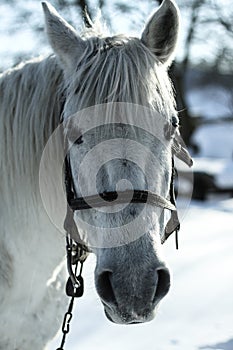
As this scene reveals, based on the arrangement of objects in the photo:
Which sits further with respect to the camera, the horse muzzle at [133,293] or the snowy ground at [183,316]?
the snowy ground at [183,316]

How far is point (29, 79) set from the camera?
201 centimetres

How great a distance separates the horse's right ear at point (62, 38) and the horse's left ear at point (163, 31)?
248 millimetres

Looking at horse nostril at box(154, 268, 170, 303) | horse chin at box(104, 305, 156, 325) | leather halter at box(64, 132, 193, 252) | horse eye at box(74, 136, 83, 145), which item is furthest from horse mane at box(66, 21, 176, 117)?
horse chin at box(104, 305, 156, 325)

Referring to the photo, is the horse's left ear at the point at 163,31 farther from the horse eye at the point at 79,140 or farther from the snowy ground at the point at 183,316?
the snowy ground at the point at 183,316

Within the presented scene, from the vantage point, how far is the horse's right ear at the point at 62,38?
1.79 meters

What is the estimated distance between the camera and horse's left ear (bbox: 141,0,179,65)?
5.79 ft

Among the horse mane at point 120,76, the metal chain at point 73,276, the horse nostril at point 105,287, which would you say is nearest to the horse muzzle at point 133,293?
the horse nostril at point 105,287

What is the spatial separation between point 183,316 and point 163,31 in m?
2.36

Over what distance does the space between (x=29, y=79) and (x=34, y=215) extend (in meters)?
0.55

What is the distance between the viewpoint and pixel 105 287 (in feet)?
4.84

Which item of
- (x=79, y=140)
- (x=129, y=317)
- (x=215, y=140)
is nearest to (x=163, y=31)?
(x=79, y=140)

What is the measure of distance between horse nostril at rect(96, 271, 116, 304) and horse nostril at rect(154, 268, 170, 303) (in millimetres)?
135

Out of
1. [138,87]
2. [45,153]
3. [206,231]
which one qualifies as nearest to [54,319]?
[45,153]

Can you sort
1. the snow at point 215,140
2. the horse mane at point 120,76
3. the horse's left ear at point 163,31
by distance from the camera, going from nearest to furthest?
the horse mane at point 120,76 → the horse's left ear at point 163,31 → the snow at point 215,140
